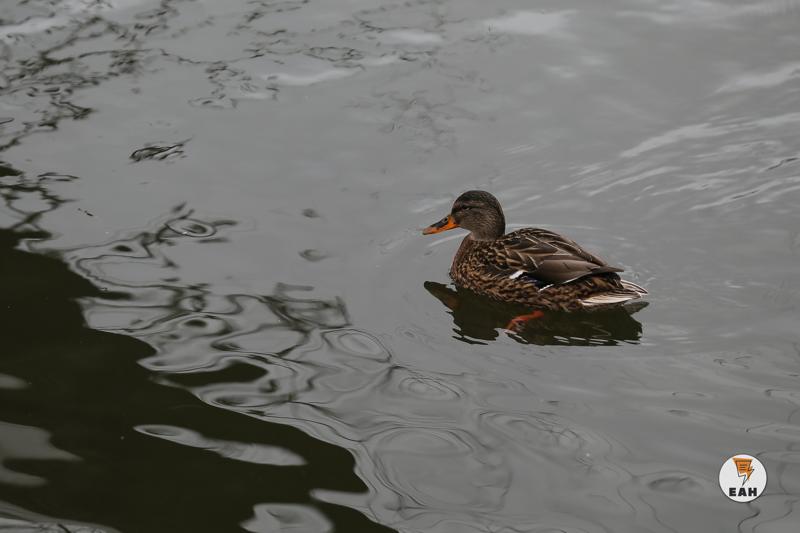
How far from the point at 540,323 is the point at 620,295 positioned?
579 millimetres

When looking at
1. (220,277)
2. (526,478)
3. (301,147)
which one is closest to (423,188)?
(301,147)

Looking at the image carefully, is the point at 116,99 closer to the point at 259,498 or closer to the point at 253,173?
the point at 253,173

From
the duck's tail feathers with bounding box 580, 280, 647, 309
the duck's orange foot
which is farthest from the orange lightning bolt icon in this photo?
the duck's orange foot

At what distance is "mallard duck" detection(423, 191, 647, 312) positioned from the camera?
729cm

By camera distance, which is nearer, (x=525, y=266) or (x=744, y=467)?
(x=744, y=467)

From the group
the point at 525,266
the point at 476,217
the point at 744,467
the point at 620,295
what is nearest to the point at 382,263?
the point at 476,217

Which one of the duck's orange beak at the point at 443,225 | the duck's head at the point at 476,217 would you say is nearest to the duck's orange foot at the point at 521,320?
the duck's head at the point at 476,217

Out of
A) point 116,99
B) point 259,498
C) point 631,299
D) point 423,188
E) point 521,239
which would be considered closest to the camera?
point 259,498

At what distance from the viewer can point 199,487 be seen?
17.5ft

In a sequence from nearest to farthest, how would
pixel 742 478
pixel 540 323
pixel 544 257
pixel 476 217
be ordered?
1. pixel 742 478
2. pixel 540 323
3. pixel 544 257
4. pixel 476 217

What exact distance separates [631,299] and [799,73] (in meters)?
3.93

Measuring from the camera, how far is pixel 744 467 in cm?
540

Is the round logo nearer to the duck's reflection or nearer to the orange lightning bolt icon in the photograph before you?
the orange lightning bolt icon

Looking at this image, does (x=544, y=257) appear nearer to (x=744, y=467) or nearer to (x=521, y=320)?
(x=521, y=320)
